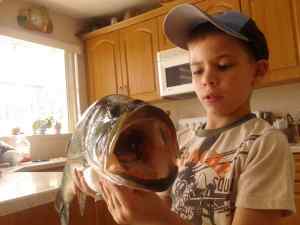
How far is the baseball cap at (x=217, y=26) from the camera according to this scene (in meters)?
0.69

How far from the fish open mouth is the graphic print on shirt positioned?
230 mm

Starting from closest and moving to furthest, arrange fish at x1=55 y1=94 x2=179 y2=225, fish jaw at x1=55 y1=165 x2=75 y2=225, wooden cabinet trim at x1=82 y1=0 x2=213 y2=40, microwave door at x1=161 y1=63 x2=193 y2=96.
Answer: fish at x1=55 y1=94 x2=179 y2=225 < fish jaw at x1=55 y1=165 x2=75 y2=225 < microwave door at x1=161 y1=63 x2=193 y2=96 < wooden cabinet trim at x1=82 y1=0 x2=213 y2=40

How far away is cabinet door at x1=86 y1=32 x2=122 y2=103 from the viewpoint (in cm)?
318

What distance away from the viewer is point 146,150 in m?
0.46

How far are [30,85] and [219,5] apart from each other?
1.84m

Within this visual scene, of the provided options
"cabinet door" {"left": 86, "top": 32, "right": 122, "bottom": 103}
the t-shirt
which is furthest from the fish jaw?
"cabinet door" {"left": 86, "top": 32, "right": 122, "bottom": 103}

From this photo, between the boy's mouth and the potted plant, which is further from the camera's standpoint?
the potted plant

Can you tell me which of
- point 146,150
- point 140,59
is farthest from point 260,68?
point 140,59

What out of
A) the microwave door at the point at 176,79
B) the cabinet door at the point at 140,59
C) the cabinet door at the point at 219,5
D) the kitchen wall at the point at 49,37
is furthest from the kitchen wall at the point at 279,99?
the kitchen wall at the point at 49,37

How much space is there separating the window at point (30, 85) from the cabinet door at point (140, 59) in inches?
27.2

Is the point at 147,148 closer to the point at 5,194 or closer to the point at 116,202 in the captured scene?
the point at 116,202

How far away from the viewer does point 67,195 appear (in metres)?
0.56

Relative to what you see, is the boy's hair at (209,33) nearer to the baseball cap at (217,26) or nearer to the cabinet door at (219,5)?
the baseball cap at (217,26)

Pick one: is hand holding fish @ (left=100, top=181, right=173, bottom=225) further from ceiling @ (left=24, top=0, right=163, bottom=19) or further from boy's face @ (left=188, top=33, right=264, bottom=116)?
ceiling @ (left=24, top=0, right=163, bottom=19)
